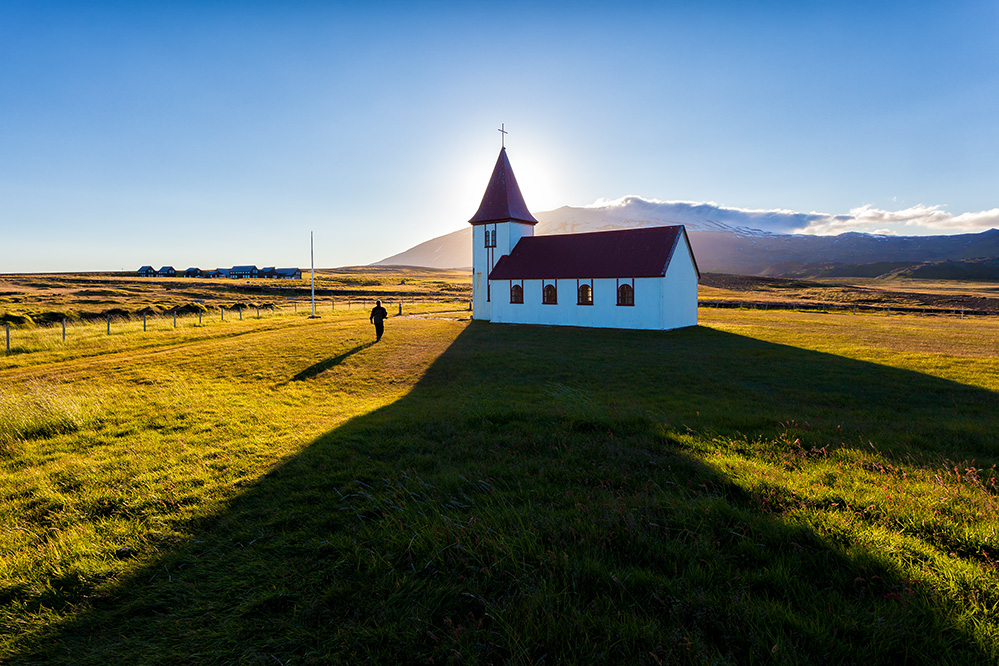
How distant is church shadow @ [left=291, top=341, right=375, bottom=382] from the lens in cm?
1481

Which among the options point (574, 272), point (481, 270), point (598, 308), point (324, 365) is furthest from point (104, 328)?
point (598, 308)

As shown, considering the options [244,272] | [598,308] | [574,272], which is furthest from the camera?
[244,272]

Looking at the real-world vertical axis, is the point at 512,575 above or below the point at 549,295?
below

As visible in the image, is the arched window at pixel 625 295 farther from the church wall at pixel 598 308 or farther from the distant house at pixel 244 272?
the distant house at pixel 244 272

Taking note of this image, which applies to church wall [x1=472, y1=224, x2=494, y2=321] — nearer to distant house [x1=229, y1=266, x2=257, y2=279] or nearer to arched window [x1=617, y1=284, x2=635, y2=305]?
arched window [x1=617, y1=284, x2=635, y2=305]

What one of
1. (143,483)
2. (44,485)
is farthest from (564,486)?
(44,485)

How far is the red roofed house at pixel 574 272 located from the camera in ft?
96.2

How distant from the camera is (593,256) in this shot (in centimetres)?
3206

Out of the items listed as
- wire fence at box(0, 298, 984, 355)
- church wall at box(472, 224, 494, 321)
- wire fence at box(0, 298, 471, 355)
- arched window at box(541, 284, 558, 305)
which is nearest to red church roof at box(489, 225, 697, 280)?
arched window at box(541, 284, 558, 305)

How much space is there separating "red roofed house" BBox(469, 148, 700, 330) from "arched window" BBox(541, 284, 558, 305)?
2.8 inches

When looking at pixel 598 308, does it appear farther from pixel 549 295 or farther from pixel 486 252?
pixel 486 252

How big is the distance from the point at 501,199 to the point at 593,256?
359 inches

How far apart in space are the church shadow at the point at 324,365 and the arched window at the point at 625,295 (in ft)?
55.4

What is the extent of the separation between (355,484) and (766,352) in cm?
1865
